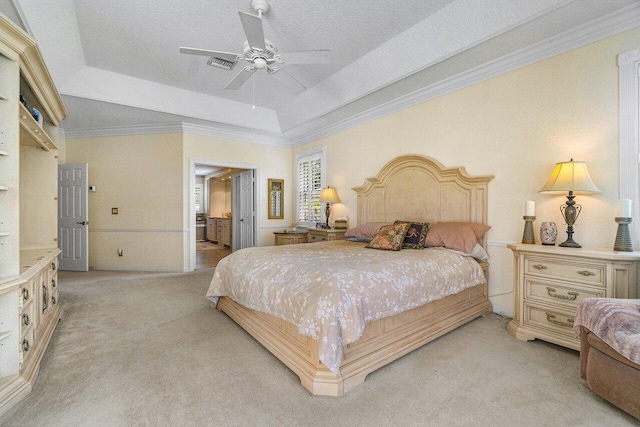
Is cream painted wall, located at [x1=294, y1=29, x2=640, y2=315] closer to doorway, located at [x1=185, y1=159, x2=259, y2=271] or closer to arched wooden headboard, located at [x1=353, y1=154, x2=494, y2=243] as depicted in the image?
arched wooden headboard, located at [x1=353, y1=154, x2=494, y2=243]

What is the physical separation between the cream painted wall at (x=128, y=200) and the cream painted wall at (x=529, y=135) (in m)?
4.47

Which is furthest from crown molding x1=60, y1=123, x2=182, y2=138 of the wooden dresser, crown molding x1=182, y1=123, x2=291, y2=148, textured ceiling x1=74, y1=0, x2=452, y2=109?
the wooden dresser

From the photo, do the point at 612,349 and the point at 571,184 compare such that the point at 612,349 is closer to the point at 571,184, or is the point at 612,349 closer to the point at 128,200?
the point at 571,184

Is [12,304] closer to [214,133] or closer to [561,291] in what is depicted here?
[561,291]

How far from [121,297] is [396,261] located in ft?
11.7

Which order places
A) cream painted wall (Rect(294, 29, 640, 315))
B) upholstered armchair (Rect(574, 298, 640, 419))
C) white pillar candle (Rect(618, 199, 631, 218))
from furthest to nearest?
1. cream painted wall (Rect(294, 29, 640, 315))
2. white pillar candle (Rect(618, 199, 631, 218))
3. upholstered armchair (Rect(574, 298, 640, 419))

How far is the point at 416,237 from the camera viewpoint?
3.14 meters

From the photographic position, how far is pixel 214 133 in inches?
217

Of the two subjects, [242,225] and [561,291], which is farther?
[242,225]

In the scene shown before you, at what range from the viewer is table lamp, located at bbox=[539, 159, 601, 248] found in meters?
2.30

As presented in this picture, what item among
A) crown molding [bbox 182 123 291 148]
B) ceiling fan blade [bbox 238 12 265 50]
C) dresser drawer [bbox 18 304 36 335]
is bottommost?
dresser drawer [bbox 18 304 36 335]

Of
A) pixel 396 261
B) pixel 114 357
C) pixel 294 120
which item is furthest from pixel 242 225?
pixel 396 261

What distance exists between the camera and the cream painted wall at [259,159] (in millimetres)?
5372

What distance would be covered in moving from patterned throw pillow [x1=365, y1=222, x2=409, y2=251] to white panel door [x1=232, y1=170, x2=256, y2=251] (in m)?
3.58
